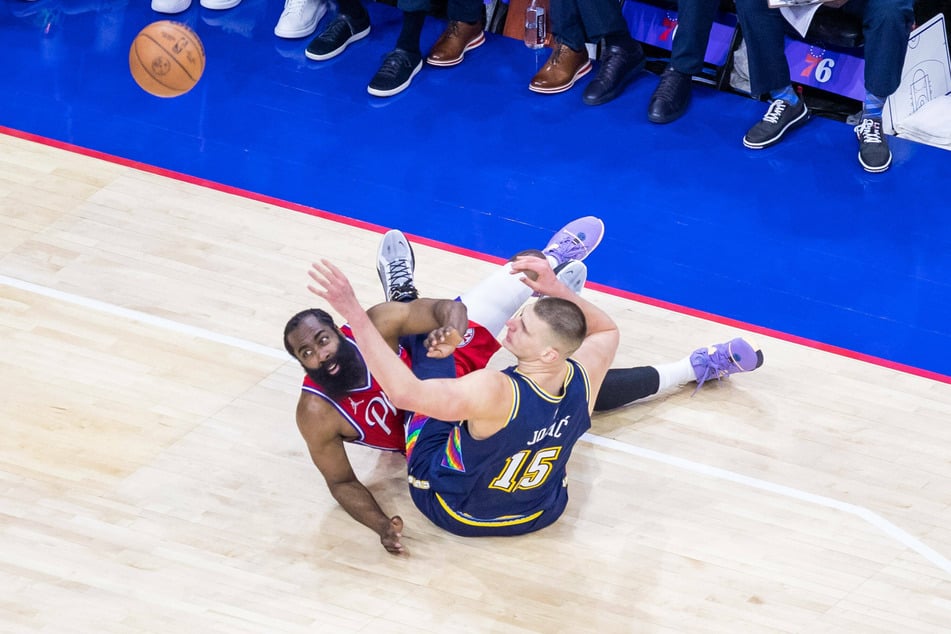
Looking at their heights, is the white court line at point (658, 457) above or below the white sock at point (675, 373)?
below

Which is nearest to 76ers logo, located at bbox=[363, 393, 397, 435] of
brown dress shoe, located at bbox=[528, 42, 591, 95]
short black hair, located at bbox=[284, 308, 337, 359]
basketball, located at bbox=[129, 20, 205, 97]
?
short black hair, located at bbox=[284, 308, 337, 359]

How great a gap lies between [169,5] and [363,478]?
184 inches

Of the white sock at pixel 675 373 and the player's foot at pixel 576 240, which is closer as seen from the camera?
the white sock at pixel 675 373

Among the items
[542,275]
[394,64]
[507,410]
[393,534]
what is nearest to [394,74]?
[394,64]

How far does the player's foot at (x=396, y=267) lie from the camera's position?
5.47 m

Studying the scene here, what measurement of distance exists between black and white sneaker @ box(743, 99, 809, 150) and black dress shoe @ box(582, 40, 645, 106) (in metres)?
0.90

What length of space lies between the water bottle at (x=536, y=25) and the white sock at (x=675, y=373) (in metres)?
3.28

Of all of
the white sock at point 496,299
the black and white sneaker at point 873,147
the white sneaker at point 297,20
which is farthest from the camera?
the white sneaker at point 297,20

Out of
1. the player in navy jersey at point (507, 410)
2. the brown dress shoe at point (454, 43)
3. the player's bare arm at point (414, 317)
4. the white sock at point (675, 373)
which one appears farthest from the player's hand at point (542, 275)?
the brown dress shoe at point (454, 43)

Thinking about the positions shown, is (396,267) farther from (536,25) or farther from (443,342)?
(536,25)

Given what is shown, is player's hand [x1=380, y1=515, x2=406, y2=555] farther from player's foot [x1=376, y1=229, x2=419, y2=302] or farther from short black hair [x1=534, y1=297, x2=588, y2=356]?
player's foot [x1=376, y1=229, x2=419, y2=302]

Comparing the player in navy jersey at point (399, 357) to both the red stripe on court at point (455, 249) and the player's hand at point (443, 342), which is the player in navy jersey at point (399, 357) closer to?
the player's hand at point (443, 342)

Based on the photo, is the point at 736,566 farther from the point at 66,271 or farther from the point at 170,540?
the point at 66,271

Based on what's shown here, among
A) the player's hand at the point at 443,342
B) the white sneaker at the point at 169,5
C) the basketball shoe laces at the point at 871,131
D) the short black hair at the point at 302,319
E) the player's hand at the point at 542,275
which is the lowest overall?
the white sneaker at the point at 169,5
